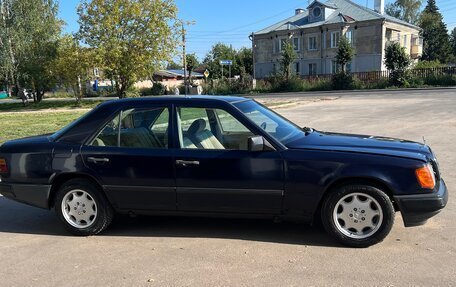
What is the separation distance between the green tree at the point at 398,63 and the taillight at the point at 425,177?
3904 cm

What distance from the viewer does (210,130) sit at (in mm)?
5047

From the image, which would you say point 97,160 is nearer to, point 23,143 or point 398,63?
point 23,143

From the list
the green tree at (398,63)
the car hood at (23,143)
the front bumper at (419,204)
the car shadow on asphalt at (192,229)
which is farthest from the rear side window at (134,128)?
the green tree at (398,63)

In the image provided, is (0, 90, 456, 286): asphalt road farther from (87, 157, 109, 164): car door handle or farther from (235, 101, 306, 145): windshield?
(235, 101, 306, 145): windshield

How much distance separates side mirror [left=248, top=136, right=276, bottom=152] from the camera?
4363mm

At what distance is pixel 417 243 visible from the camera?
4441 millimetres

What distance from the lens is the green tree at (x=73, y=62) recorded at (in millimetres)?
31391

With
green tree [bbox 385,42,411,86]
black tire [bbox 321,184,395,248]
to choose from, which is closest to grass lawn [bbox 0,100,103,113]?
green tree [bbox 385,42,411,86]

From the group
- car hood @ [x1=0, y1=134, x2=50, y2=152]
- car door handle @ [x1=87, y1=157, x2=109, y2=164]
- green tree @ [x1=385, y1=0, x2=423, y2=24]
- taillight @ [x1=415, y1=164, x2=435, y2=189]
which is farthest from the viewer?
green tree @ [x1=385, y1=0, x2=423, y2=24]

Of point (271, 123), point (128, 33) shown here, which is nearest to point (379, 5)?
point (128, 33)

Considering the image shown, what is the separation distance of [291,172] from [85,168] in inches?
89.6

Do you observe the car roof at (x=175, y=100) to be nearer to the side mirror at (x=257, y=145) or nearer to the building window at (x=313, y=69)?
the side mirror at (x=257, y=145)

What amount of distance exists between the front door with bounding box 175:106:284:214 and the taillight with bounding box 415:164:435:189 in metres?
1.30

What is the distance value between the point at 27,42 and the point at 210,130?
39610mm
